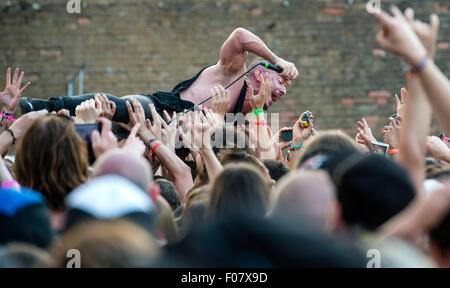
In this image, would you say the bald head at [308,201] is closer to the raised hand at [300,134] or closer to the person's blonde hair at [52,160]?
the person's blonde hair at [52,160]

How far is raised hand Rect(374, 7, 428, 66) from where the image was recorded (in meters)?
2.44

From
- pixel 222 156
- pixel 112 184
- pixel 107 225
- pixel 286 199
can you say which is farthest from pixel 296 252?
pixel 222 156

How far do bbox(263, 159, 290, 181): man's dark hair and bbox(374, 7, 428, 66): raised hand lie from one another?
1.59m

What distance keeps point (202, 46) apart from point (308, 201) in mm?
9551

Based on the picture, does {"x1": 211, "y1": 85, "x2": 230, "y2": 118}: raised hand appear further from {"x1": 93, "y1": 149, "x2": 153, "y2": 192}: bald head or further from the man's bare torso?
{"x1": 93, "y1": 149, "x2": 153, "y2": 192}: bald head

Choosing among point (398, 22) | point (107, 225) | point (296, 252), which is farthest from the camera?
point (398, 22)

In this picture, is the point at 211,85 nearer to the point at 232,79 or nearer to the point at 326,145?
the point at 232,79

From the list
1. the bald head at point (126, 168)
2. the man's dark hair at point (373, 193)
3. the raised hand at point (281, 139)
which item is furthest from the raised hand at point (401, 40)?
the raised hand at point (281, 139)

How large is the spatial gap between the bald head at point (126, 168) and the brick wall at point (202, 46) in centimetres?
883

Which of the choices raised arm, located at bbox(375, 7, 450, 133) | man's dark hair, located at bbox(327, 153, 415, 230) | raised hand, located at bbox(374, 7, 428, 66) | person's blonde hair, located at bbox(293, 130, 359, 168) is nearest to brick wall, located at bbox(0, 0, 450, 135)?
person's blonde hair, located at bbox(293, 130, 359, 168)

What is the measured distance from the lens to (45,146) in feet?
9.79
